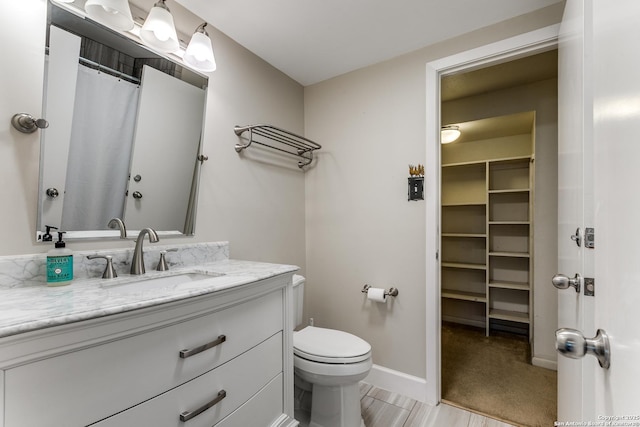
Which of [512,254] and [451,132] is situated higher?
[451,132]

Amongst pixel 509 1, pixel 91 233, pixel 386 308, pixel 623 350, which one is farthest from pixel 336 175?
pixel 623 350

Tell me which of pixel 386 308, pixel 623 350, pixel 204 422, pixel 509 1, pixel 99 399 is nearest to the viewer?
pixel 623 350

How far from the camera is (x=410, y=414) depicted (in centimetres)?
165

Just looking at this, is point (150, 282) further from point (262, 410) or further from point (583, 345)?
point (583, 345)

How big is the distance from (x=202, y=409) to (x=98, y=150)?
109 centimetres

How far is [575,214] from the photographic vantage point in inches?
39.6

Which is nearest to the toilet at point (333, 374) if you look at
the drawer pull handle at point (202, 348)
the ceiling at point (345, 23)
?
the drawer pull handle at point (202, 348)

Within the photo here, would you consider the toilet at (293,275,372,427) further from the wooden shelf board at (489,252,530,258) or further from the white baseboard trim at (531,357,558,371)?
the wooden shelf board at (489,252,530,258)

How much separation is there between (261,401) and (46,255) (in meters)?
0.97

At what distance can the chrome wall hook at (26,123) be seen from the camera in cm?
96

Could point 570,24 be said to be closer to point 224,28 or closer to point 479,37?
point 479,37

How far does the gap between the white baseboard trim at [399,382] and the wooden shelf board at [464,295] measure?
142 centimetres

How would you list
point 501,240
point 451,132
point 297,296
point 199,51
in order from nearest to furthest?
point 199,51, point 297,296, point 451,132, point 501,240

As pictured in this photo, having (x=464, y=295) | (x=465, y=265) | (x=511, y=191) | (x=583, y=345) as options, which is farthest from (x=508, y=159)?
(x=583, y=345)
